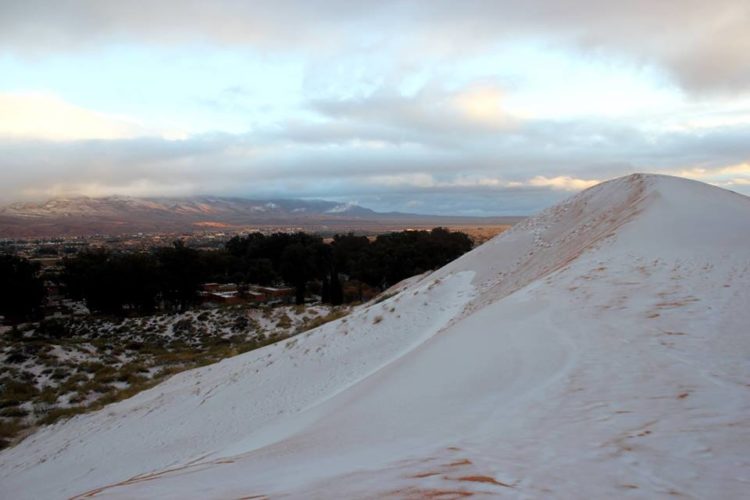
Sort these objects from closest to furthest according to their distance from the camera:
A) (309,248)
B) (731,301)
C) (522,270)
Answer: (731,301)
(522,270)
(309,248)

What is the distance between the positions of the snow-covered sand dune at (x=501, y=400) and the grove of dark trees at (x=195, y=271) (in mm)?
23663

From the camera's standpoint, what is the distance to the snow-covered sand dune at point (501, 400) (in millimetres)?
3207

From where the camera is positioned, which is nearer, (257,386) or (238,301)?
(257,386)

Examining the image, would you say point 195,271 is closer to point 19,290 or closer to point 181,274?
point 181,274

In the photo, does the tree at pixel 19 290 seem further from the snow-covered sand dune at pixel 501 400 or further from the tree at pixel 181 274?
the snow-covered sand dune at pixel 501 400

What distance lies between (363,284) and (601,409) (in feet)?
135

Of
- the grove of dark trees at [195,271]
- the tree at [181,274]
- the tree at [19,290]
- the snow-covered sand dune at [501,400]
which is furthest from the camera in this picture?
the tree at [181,274]

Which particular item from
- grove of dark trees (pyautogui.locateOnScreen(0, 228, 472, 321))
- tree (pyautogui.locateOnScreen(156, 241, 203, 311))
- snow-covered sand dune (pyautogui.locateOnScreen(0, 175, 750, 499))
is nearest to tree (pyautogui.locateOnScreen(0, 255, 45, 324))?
grove of dark trees (pyautogui.locateOnScreen(0, 228, 472, 321))

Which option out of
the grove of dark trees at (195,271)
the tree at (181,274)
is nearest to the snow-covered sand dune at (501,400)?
the grove of dark trees at (195,271)

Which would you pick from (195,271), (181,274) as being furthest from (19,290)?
(195,271)

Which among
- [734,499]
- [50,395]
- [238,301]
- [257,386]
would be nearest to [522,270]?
[257,386]

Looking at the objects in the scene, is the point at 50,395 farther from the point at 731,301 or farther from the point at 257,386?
the point at 731,301

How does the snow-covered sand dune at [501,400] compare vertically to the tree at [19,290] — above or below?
above

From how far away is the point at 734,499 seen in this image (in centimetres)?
262
